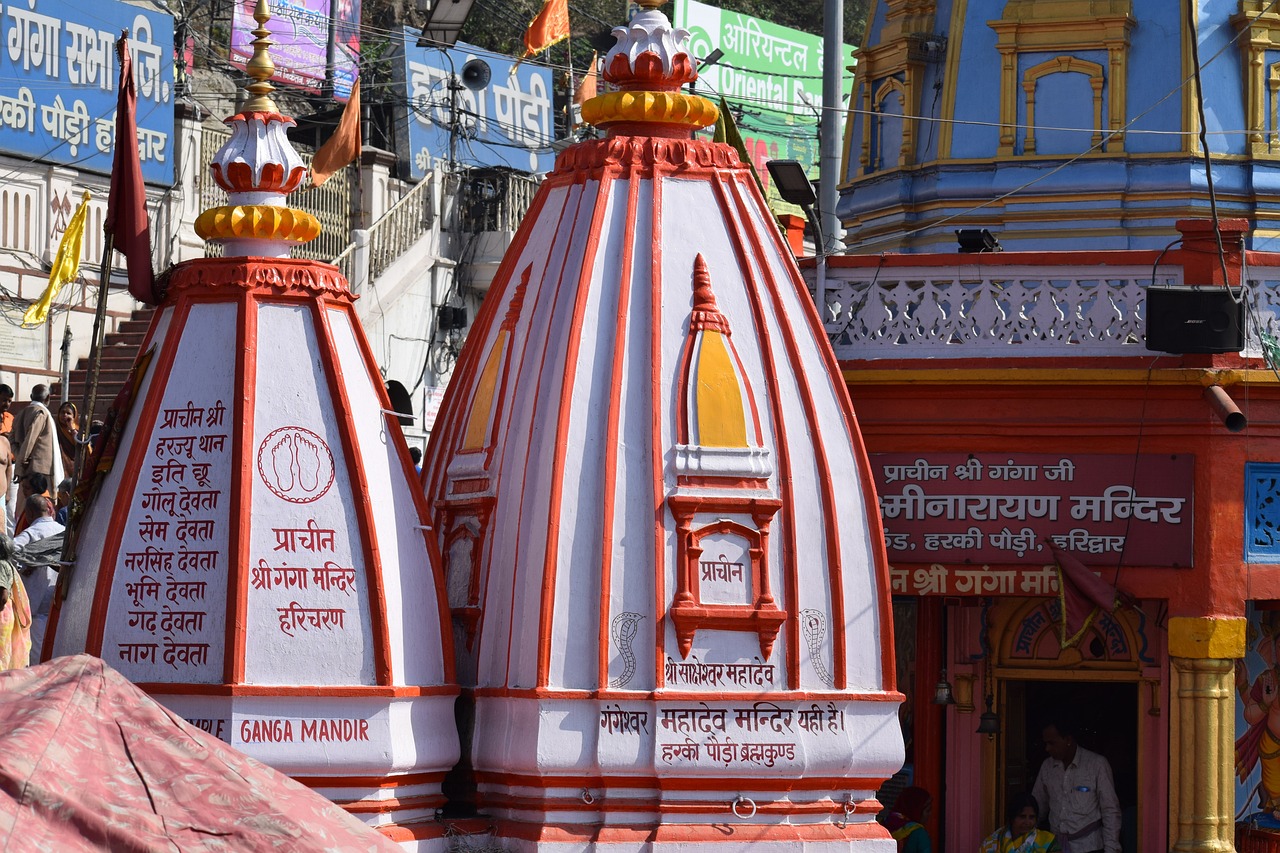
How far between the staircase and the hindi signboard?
31.9 feet

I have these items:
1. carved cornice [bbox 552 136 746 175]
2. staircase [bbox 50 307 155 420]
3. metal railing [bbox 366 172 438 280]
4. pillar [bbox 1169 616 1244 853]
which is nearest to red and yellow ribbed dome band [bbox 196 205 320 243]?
carved cornice [bbox 552 136 746 175]

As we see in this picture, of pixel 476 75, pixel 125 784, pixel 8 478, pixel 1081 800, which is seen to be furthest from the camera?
pixel 476 75

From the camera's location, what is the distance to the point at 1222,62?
56.0 feet

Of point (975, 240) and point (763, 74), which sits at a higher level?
point (763, 74)

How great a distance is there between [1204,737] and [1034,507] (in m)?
1.66

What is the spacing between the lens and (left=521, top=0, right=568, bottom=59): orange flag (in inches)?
479

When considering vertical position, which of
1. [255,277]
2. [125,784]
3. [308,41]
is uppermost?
[308,41]

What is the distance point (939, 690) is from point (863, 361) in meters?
2.24

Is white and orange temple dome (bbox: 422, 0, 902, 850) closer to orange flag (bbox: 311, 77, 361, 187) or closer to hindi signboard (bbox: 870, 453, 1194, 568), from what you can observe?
hindi signboard (bbox: 870, 453, 1194, 568)

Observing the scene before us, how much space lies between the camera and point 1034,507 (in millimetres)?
13109

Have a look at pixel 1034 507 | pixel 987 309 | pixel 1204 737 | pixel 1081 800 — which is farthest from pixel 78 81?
pixel 1204 737

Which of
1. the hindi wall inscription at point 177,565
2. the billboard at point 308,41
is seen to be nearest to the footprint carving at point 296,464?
the hindi wall inscription at point 177,565

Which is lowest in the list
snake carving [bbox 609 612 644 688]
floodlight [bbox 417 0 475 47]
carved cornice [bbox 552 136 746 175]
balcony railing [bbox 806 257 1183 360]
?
snake carving [bbox 609 612 644 688]

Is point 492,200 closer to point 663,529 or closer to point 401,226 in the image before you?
point 401,226
